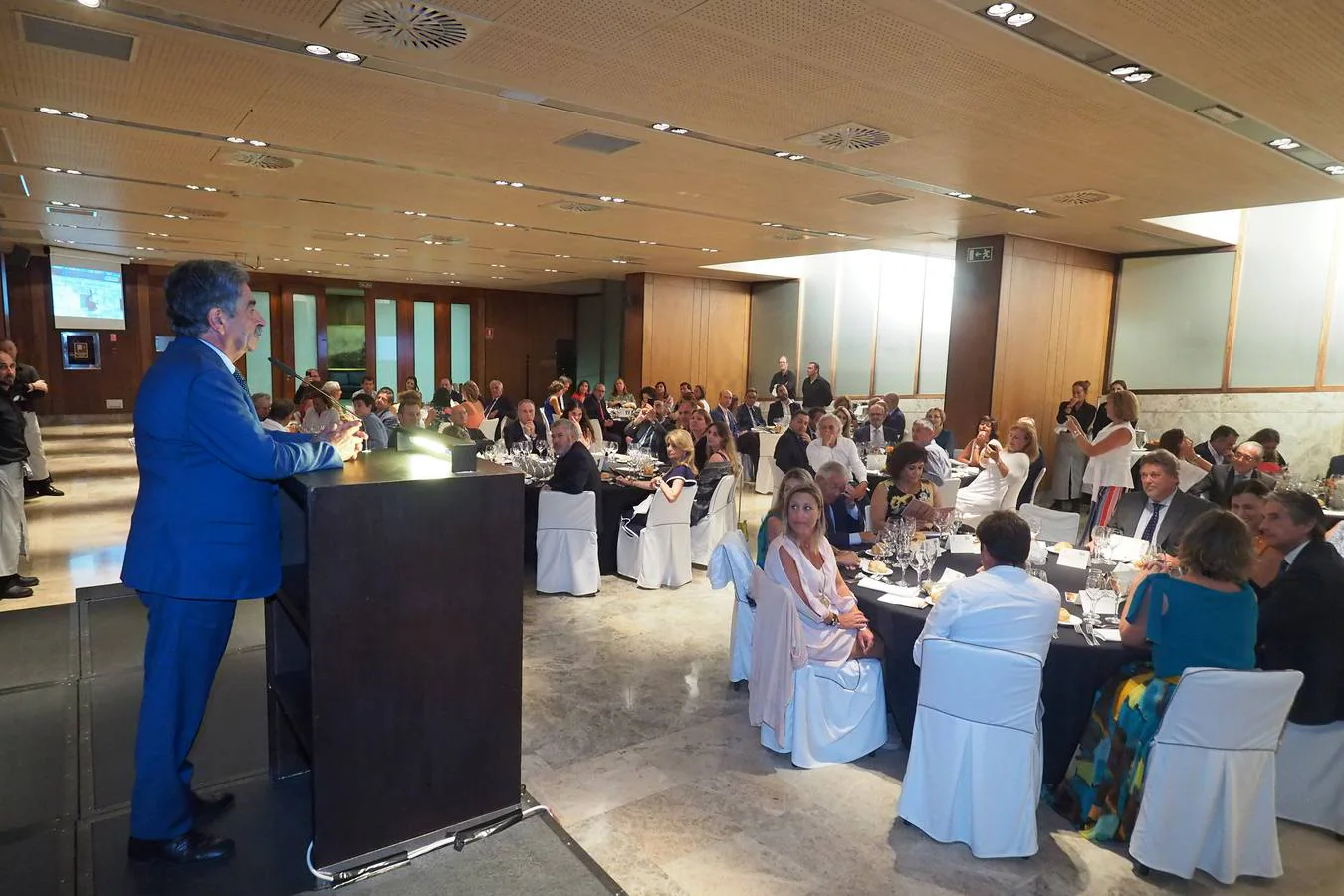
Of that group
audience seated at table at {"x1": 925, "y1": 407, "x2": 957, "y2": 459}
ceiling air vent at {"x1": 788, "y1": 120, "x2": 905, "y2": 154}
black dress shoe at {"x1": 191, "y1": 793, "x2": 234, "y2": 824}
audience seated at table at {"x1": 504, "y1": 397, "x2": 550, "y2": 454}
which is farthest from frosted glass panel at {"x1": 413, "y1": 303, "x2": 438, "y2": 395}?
black dress shoe at {"x1": 191, "y1": 793, "x2": 234, "y2": 824}

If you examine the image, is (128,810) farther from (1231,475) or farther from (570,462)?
(1231,475)

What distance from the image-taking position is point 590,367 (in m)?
23.6

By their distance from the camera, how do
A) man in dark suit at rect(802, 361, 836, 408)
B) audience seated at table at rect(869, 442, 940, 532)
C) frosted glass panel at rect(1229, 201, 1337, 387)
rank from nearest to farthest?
audience seated at table at rect(869, 442, 940, 532) → frosted glass panel at rect(1229, 201, 1337, 387) → man in dark suit at rect(802, 361, 836, 408)

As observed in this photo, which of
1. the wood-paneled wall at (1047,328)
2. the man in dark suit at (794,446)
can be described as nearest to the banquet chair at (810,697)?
the man in dark suit at (794,446)

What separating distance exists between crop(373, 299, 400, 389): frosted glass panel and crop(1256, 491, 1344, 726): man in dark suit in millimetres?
20809

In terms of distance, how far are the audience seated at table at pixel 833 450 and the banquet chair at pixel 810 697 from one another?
394cm

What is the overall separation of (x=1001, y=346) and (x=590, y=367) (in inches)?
571

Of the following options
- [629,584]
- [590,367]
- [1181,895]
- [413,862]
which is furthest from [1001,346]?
[590,367]

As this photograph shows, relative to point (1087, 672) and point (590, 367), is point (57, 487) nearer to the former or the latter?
point (1087, 672)

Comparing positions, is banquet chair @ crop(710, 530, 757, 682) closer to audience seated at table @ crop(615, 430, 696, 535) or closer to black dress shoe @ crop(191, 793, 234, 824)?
audience seated at table @ crop(615, 430, 696, 535)

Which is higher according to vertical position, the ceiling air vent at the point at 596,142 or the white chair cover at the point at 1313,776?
the ceiling air vent at the point at 596,142

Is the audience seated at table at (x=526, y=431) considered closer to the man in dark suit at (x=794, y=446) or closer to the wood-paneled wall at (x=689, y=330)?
the man in dark suit at (x=794, y=446)

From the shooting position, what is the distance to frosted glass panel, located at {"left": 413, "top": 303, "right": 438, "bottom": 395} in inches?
859

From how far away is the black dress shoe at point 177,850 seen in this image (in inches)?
96.9
